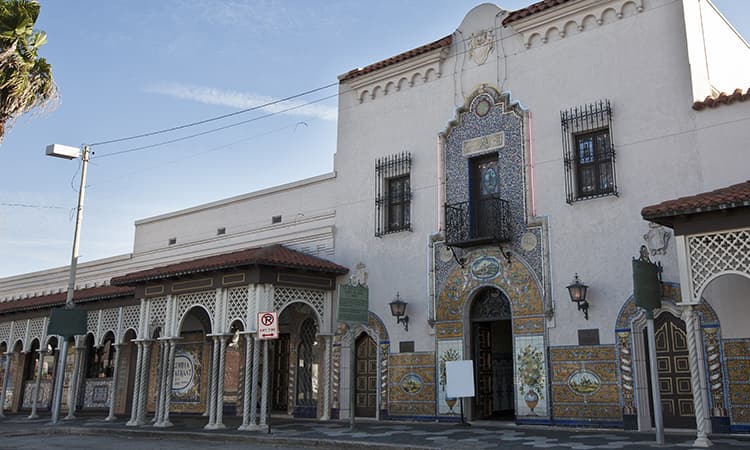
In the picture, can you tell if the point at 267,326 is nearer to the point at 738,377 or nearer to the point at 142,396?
the point at 142,396

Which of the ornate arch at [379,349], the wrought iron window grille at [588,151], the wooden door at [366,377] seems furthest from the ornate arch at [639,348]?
the wooden door at [366,377]

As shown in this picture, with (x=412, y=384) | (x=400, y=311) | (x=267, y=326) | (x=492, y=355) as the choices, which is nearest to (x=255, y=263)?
(x=267, y=326)

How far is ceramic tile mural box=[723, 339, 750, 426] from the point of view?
11.4 m

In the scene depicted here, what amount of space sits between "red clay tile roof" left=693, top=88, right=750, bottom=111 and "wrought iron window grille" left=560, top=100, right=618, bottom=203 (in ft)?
5.64

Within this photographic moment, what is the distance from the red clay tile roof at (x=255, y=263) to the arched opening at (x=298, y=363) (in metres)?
1.35

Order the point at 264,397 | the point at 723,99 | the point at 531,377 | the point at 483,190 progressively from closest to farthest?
the point at 723,99 → the point at 531,377 → the point at 264,397 → the point at 483,190

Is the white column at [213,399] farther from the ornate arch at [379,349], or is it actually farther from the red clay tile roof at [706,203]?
the red clay tile roof at [706,203]

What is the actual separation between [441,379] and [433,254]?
288 centimetres

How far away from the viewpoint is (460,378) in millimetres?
13273

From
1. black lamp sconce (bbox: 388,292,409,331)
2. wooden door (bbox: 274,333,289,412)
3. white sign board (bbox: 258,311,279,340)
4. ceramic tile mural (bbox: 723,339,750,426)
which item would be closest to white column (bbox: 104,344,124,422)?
wooden door (bbox: 274,333,289,412)

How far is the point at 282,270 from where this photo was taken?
16.2m

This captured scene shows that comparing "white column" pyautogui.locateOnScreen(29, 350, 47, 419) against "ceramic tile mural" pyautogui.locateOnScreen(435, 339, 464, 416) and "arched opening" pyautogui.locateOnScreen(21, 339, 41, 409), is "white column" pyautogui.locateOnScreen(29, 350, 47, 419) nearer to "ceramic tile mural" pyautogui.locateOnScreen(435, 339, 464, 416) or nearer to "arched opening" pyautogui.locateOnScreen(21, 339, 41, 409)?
"arched opening" pyautogui.locateOnScreen(21, 339, 41, 409)

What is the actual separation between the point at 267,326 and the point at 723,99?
9.68m

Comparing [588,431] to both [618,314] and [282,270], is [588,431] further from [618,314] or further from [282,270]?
[282,270]
